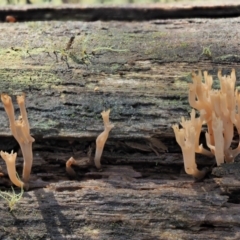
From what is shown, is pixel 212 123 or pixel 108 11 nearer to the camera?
pixel 212 123

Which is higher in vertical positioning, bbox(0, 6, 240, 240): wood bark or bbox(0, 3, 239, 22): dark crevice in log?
bbox(0, 3, 239, 22): dark crevice in log

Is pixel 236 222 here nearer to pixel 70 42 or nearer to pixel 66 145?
pixel 66 145

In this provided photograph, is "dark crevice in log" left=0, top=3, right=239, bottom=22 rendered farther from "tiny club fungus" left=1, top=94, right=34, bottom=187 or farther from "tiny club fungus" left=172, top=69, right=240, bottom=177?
"tiny club fungus" left=1, top=94, right=34, bottom=187

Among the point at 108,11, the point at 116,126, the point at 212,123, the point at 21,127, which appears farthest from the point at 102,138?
the point at 108,11

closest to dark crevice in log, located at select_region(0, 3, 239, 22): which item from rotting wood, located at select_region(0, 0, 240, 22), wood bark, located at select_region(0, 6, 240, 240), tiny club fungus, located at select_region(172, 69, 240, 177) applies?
rotting wood, located at select_region(0, 0, 240, 22)

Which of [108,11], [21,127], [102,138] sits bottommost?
[102,138]

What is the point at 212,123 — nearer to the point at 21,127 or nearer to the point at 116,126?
the point at 116,126
